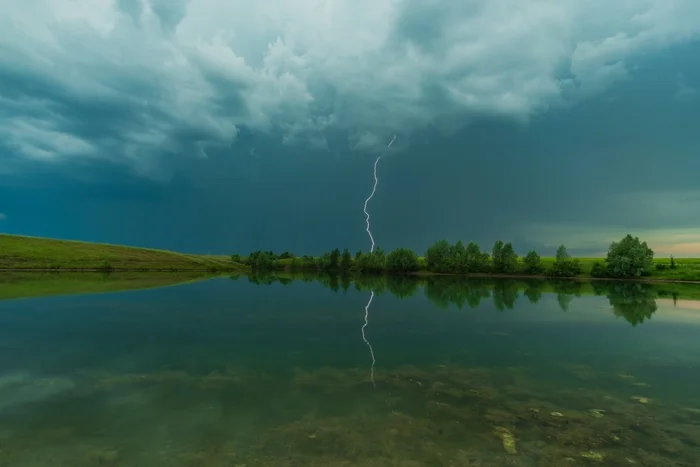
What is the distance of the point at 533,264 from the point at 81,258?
6436 inches

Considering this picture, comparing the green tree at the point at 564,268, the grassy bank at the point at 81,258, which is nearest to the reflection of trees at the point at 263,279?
the grassy bank at the point at 81,258

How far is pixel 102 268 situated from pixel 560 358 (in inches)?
5716

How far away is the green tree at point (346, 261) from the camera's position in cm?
19288

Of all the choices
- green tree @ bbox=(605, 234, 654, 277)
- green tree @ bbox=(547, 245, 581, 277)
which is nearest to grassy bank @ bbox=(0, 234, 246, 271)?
green tree @ bbox=(547, 245, 581, 277)

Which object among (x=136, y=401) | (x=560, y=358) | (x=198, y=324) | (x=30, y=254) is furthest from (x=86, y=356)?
(x=30, y=254)

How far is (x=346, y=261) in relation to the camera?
633 feet

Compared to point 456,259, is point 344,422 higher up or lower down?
lower down

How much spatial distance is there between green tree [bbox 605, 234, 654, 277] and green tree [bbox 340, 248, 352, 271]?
106 metres

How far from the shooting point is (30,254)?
13312 centimetres

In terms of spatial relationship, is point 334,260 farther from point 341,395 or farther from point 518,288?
point 341,395

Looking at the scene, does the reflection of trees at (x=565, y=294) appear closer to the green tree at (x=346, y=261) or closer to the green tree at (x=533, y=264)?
the green tree at (x=533, y=264)

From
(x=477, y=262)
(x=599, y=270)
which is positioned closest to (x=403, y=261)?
(x=477, y=262)

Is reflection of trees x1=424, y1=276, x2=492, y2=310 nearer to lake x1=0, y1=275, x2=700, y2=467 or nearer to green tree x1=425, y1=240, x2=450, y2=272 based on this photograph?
lake x1=0, y1=275, x2=700, y2=467

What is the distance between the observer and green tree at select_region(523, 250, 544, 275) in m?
148
